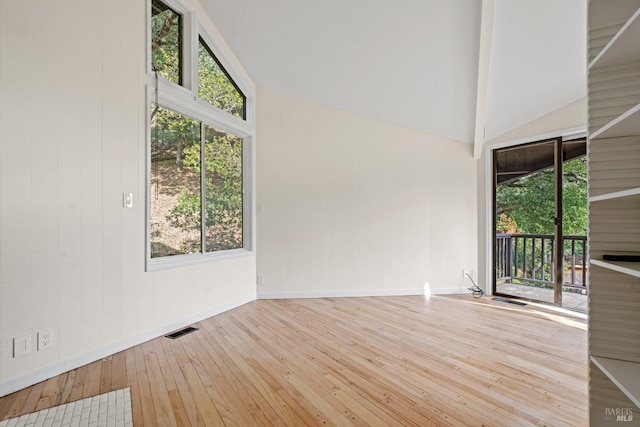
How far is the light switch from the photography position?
2.70m

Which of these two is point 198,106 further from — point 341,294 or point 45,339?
point 341,294

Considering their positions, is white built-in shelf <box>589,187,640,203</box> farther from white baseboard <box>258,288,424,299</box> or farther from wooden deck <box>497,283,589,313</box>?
white baseboard <box>258,288,424,299</box>

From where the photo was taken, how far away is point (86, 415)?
5.86ft

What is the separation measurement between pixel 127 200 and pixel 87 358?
1.24 meters

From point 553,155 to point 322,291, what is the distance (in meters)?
3.45

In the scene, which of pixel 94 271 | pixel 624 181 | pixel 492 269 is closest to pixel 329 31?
pixel 624 181

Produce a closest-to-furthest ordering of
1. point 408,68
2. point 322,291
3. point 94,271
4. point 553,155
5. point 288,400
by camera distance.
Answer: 1. point 288,400
2. point 94,271
3. point 408,68
4. point 553,155
5. point 322,291

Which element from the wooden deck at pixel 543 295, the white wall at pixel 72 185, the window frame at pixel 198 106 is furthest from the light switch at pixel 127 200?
the wooden deck at pixel 543 295

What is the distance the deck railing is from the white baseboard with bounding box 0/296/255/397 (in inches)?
164

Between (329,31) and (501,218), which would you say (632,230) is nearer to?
(329,31)

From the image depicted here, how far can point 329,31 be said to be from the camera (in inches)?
131

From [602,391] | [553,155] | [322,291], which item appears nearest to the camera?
[602,391]

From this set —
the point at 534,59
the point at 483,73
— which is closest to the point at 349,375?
the point at 483,73

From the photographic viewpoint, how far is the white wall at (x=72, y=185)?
201 centimetres
